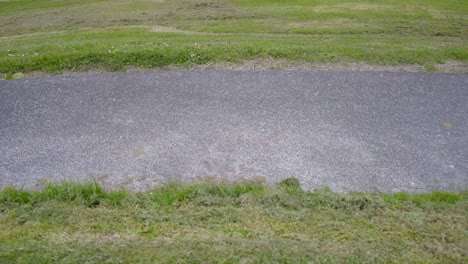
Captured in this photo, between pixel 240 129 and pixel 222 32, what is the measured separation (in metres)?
8.61

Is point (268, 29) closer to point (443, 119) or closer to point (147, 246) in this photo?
point (443, 119)

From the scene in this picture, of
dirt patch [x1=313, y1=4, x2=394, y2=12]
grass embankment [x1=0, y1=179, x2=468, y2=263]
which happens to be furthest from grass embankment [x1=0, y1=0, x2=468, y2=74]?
grass embankment [x1=0, y1=179, x2=468, y2=263]

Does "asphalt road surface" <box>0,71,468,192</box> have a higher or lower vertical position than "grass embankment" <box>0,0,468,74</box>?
lower

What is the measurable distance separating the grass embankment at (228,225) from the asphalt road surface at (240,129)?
0.40 metres

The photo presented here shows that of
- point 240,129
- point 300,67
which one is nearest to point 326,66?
point 300,67

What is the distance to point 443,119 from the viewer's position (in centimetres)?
618

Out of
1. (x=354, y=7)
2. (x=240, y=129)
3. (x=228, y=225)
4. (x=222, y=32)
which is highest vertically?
(x=354, y=7)

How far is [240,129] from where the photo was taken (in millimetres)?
6062

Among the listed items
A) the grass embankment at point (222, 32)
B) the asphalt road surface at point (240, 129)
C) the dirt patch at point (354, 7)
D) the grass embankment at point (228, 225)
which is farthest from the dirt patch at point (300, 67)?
the dirt patch at point (354, 7)

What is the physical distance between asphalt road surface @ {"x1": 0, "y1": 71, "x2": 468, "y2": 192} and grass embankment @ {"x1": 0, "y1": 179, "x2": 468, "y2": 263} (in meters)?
0.40

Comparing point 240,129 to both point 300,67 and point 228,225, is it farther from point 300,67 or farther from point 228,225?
point 300,67

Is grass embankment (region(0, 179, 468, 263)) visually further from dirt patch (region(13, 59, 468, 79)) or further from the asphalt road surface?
dirt patch (region(13, 59, 468, 79))

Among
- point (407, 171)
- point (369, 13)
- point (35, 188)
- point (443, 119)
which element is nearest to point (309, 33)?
point (369, 13)

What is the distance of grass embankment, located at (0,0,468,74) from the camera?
28.6 ft
